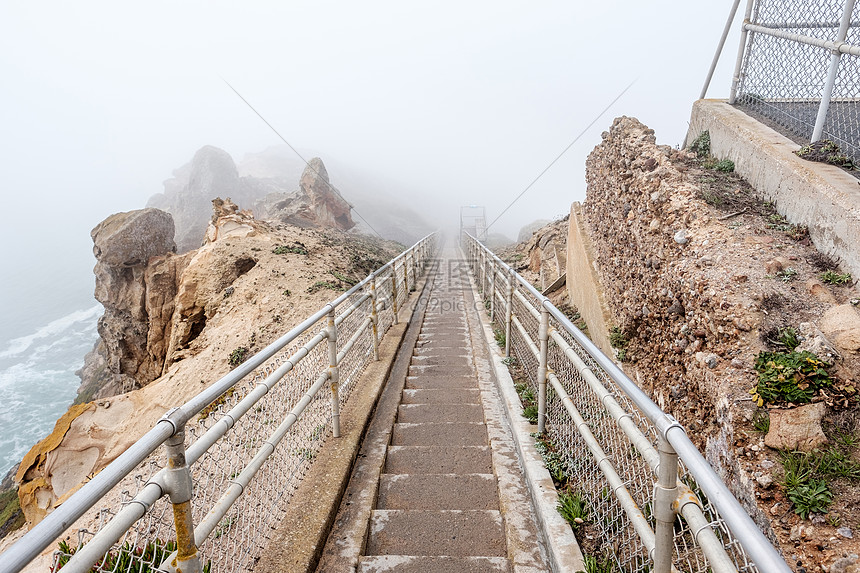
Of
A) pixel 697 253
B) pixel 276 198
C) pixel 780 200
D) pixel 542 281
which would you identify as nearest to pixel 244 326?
pixel 542 281

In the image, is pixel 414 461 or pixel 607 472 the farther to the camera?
pixel 414 461

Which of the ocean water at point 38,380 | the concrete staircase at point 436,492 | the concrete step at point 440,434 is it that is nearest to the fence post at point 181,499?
the concrete staircase at point 436,492

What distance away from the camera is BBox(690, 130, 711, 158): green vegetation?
6.08 meters

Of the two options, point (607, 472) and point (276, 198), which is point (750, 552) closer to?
point (607, 472)

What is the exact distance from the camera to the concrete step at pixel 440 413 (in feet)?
14.9

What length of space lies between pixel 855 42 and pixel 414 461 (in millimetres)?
5350

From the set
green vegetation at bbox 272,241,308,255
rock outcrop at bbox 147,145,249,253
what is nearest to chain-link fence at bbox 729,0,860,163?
green vegetation at bbox 272,241,308,255

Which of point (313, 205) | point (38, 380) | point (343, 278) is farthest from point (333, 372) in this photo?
point (38, 380)

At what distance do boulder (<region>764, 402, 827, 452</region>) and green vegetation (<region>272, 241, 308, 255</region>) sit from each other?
10.5 m

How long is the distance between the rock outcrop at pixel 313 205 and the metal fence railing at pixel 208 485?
Answer: 19.2m

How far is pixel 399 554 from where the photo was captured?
269 cm

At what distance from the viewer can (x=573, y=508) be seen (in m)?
2.71

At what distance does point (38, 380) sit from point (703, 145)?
2150 inches

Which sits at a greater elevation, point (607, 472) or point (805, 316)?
point (805, 316)
